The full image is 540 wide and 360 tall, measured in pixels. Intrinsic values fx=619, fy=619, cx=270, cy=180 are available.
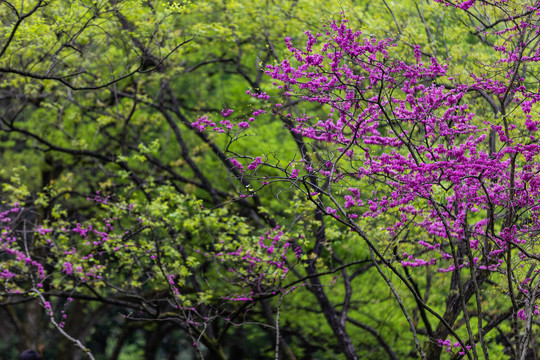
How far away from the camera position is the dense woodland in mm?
6938

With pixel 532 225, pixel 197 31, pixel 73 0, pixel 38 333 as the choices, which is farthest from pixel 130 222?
pixel 532 225

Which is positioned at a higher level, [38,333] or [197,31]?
[197,31]

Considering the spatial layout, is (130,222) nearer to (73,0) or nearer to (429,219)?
(73,0)

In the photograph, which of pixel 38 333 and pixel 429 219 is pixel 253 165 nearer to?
pixel 429 219

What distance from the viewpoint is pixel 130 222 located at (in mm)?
16594

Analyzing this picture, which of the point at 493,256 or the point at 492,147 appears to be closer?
the point at 493,256

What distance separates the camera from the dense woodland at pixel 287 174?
6.94m

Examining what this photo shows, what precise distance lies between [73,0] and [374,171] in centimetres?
617

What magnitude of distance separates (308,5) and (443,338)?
7923 millimetres

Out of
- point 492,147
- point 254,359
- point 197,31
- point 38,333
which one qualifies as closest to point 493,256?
point 492,147

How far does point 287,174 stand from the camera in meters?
5.91

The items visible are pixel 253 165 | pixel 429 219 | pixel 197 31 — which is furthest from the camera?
pixel 197 31

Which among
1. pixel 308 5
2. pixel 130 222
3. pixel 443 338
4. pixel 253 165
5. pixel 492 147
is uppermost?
pixel 308 5

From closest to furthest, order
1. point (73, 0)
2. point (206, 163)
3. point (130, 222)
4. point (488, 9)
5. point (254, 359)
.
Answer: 1. point (73, 0)
2. point (488, 9)
3. point (130, 222)
4. point (206, 163)
5. point (254, 359)
